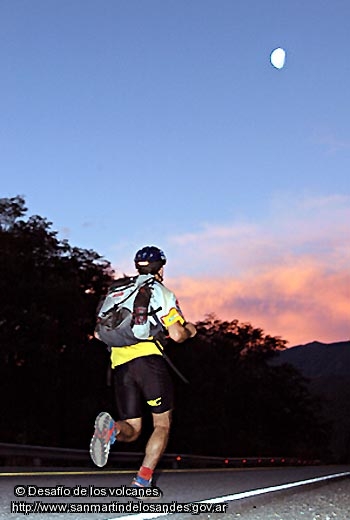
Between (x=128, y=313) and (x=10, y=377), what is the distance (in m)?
32.8

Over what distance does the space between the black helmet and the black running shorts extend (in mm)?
627

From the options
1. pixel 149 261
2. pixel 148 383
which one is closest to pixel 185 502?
pixel 148 383

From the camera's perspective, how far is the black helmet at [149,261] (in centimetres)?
654

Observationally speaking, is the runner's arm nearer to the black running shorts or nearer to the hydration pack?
the hydration pack

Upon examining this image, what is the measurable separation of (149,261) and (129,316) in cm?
48

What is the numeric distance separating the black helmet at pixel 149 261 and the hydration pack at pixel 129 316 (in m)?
0.06

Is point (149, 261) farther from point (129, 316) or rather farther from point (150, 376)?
point (150, 376)

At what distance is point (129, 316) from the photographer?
627 centimetres

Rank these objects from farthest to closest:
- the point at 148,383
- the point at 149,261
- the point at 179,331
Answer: the point at 149,261 < the point at 148,383 < the point at 179,331

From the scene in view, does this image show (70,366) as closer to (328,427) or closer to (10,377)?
(10,377)

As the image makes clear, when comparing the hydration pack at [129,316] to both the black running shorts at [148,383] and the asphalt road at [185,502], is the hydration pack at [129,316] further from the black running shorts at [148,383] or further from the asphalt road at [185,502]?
the asphalt road at [185,502]

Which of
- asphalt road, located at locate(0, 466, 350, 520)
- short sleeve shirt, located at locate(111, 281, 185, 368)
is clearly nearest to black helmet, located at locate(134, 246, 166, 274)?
short sleeve shirt, located at locate(111, 281, 185, 368)

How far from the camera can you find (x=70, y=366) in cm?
3975

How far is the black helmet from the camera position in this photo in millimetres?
6539
